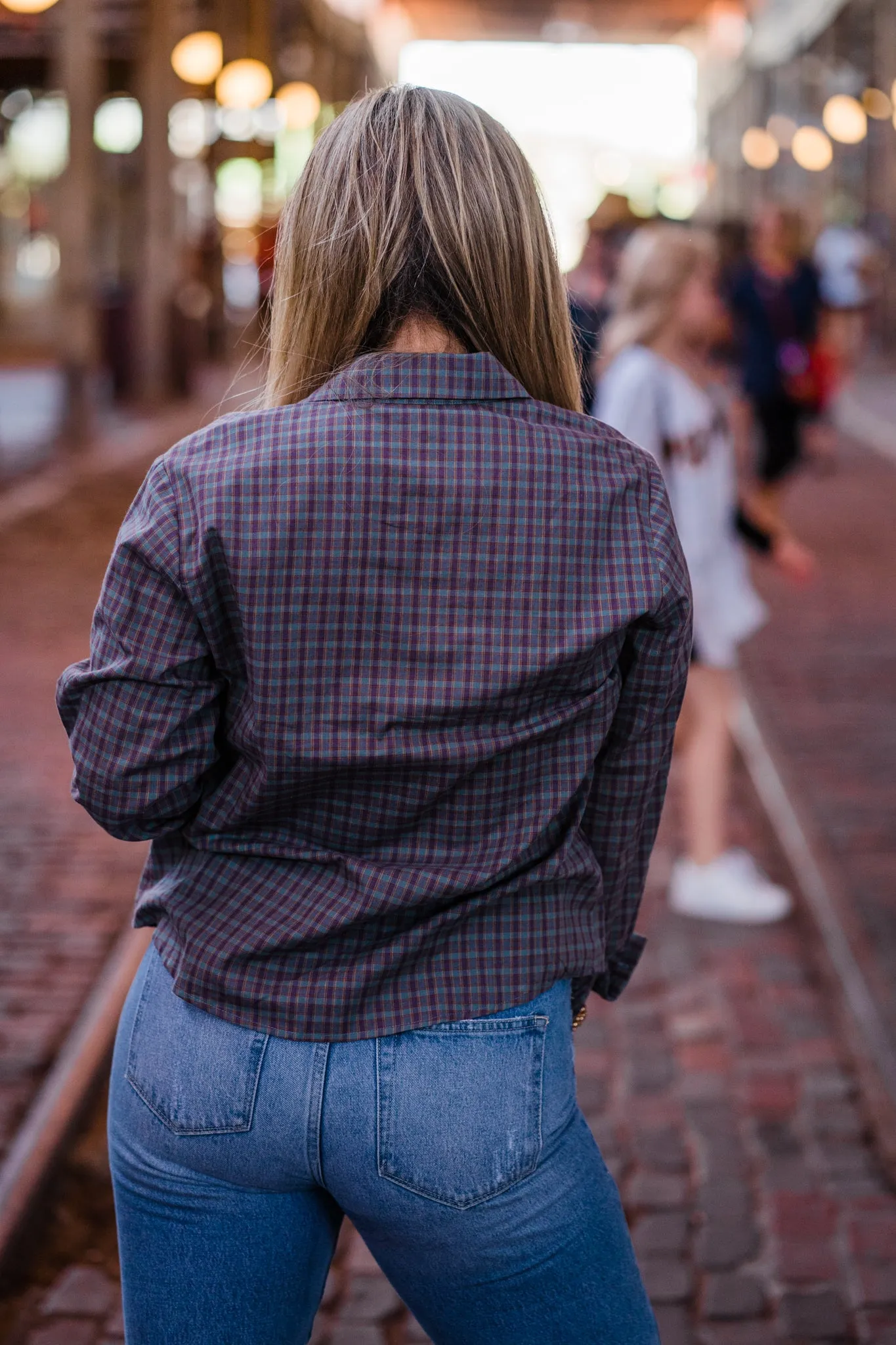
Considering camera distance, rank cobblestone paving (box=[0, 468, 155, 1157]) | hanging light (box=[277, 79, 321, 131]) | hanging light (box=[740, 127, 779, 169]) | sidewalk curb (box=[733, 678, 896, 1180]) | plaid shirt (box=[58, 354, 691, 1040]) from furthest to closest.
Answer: hanging light (box=[740, 127, 779, 169])
hanging light (box=[277, 79, 321, 131])
cobblestone paving (box=[0, 468, 155, 1157])
sidewalk curb (box=[733, 678, 896, 1180])
plaid shirt (box=[58, 354, 691, 1040])

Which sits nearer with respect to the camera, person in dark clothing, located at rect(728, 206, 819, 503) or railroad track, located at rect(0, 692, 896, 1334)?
railroad track, located at rect(0, 692, 896, 1334)

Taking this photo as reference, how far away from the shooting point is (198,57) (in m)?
19.5

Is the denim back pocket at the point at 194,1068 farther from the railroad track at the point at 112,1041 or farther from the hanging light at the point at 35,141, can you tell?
the hanging light at the point at 35,141

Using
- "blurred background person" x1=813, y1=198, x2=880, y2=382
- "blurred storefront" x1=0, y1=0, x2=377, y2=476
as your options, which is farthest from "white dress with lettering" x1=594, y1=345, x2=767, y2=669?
"blurred background person" x1=813, y1=198, x2=880, y2=382

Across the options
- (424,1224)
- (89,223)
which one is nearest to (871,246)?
(89,223)

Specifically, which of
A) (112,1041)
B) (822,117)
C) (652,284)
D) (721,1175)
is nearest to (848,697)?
(652,284)

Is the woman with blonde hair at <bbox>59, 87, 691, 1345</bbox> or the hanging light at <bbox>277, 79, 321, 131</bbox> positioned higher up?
the woman with blonde hair at <bbox>59, 87, 691, 1345</bbox>

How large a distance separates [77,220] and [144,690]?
15601mm

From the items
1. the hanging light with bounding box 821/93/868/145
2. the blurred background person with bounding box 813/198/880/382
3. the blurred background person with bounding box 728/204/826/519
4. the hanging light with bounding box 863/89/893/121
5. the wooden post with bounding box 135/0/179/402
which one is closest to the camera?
the blurred background person with bounding box 728/204/826/519

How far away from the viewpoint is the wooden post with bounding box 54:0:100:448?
51.2 ft

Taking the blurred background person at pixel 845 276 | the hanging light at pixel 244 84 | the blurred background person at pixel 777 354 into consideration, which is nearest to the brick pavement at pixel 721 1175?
the blurred background person at pixel 777 354

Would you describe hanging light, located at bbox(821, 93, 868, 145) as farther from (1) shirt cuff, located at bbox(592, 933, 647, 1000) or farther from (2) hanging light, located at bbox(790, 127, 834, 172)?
(1) shirt cuff, located at bbox(592, 933, 647, 1000)

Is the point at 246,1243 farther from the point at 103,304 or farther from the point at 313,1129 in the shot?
the point at 103,304

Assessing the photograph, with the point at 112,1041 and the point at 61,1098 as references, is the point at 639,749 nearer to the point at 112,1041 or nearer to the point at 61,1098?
the point at 61,1098
